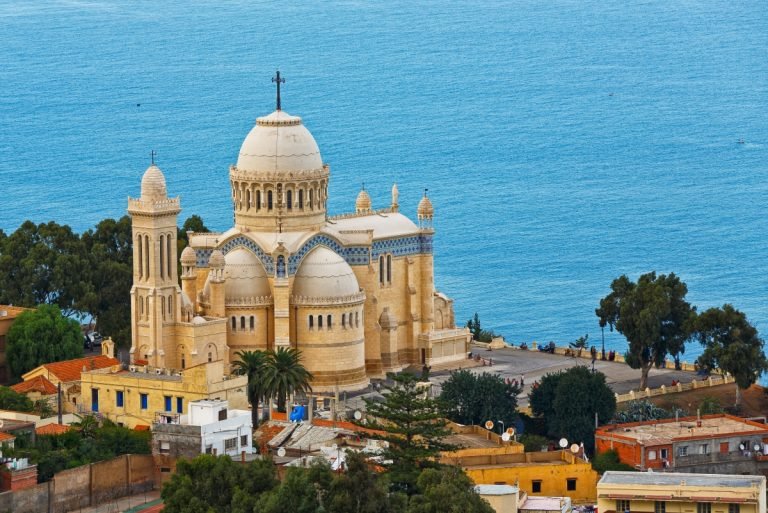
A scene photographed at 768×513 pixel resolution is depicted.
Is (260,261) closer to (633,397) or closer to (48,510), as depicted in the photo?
(633,397)

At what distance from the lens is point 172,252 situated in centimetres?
11444

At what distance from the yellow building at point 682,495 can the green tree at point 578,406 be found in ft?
60.1

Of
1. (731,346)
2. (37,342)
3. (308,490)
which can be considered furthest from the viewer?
(731,346)

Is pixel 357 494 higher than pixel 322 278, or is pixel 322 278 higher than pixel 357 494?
pixel 322 278

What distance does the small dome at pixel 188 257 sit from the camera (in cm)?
11631

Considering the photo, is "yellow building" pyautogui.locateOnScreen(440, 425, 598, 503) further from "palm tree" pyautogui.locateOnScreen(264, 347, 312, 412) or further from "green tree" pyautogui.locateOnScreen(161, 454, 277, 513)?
"palm tree" pyautogui.locateOnScreen(264, 347, 312, 412)

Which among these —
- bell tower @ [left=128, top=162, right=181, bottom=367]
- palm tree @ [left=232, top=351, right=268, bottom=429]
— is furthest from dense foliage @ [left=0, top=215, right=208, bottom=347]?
palm tree @ [left=232, top=351, right=268, bottom=429]

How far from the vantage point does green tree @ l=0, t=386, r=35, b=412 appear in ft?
345

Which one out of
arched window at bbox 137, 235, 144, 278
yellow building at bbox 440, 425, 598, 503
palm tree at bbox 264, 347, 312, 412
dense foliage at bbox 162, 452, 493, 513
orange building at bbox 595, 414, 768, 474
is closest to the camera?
dense foliage at bbox 162, 452, 493, 513

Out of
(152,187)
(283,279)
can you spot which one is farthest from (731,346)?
(152,187)

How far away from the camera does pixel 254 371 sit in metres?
110

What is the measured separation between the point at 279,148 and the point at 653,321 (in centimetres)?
1757

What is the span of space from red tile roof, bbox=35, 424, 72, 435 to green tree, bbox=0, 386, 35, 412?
3402mm

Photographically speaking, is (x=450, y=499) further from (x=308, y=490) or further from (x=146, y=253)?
(x=146, y=253)
